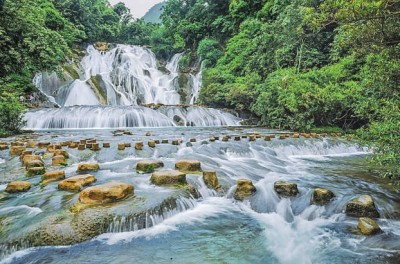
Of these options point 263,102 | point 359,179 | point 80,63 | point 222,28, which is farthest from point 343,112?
point 80,63

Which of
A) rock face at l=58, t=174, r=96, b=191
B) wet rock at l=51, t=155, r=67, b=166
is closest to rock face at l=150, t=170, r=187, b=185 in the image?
rock face at l=58, t=174, r=96, b=191

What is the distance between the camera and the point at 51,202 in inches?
160

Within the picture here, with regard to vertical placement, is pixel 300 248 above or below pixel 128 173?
below

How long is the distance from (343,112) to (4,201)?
1387 cm

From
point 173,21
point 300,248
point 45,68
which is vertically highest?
point 173,21

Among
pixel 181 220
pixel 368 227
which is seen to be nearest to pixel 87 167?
pixel 181 220

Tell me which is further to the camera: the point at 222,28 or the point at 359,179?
the point at 222,28

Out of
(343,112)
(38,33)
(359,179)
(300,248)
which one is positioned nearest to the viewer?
(300,248)

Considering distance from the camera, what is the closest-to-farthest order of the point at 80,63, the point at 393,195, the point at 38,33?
the point at 393,195 < the point at 38,33 < the point at 80,63

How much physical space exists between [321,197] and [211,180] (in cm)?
198

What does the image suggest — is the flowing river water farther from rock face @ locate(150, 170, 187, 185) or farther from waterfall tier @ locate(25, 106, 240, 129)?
waterfall tier @ locate(25, 106, 240, 129)

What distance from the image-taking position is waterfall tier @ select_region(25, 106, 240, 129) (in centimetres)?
1576

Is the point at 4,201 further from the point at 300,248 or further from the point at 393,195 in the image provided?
the point at 393,195

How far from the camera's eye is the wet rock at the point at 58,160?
654cm
